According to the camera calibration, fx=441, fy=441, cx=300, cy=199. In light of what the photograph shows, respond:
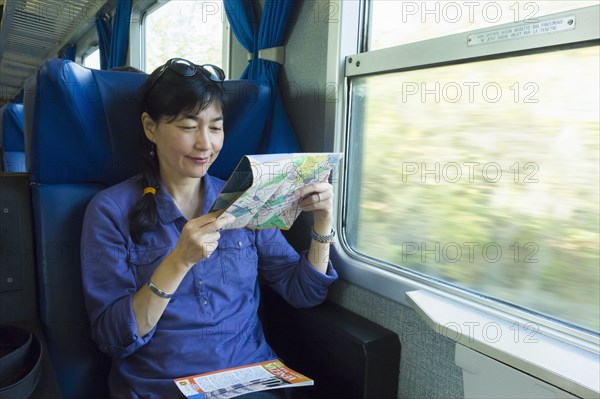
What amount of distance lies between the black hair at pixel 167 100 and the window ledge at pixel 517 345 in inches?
31.9

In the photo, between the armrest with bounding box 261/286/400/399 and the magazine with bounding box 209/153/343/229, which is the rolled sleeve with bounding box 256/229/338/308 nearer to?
the armrest with bounding box 261/286/400/399

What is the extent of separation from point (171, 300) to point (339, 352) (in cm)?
52

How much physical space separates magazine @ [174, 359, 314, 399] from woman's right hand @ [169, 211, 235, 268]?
353mm

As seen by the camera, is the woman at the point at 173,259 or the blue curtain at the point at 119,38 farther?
the blue curtain at the point at 119,38

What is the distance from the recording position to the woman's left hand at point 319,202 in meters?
1.25

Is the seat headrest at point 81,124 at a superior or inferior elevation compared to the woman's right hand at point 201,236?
superior

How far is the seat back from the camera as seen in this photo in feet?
4.28

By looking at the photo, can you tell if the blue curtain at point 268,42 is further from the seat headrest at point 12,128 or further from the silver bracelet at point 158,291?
the seat headrest at point 12,128

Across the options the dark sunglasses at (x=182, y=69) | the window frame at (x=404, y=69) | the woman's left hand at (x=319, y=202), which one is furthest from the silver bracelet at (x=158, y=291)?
the window frame at (x=404, y=69)

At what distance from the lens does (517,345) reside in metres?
1.03

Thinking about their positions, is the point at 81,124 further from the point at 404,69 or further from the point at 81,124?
the point at 404,69

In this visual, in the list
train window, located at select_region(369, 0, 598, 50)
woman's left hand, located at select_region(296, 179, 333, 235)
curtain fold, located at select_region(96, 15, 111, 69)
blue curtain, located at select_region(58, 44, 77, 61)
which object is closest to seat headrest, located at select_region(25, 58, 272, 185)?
woman's left hand, located at select_region(296, 179, 333, 235)

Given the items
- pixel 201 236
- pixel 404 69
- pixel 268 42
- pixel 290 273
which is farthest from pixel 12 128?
pixel 404 69

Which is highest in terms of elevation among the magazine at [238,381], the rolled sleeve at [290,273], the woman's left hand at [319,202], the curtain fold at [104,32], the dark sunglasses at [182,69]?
the curtain fold at [104,32]
